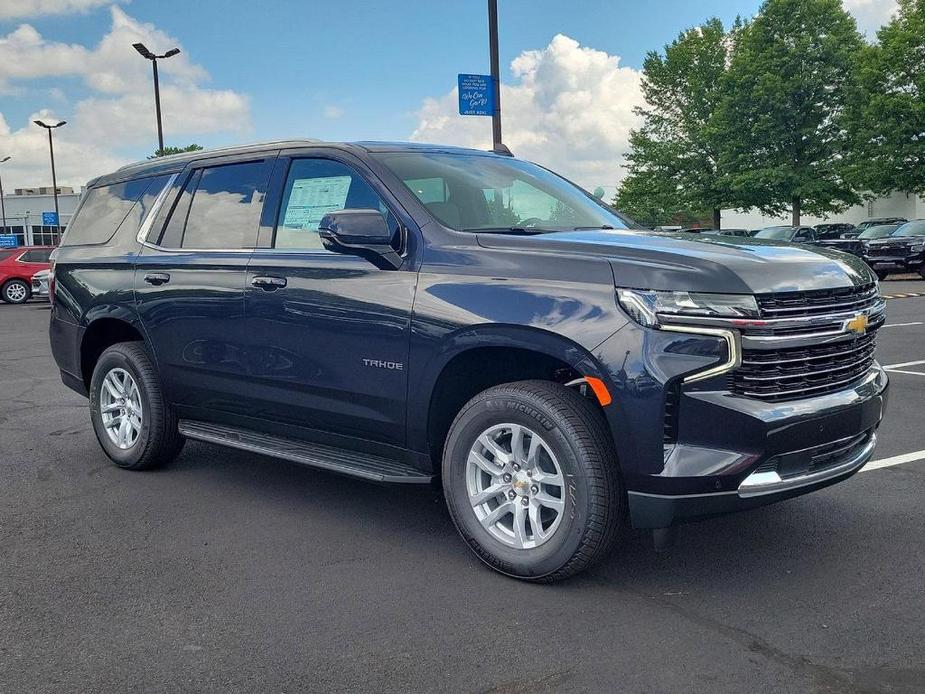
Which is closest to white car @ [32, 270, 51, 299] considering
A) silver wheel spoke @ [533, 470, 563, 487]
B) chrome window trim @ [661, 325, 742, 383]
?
silver wheel spoke @ [533, 470, 563, 487]

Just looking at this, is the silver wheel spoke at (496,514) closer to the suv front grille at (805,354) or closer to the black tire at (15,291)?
the suv front grille at (805,354)

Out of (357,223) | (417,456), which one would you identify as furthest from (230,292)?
(417,456)

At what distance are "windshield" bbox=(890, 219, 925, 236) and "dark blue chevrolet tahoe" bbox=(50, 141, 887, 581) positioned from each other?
77.5ft

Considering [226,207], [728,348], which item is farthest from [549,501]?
[226,207]

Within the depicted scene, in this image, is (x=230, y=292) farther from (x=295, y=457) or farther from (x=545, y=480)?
(x=545, y=480)

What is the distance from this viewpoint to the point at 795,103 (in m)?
39.8

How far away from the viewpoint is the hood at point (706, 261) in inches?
135

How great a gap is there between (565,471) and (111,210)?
3824 millimetres

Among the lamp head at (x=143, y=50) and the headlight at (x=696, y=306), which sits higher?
the lamp head at (x=143, y=50)

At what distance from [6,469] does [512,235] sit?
3.76m

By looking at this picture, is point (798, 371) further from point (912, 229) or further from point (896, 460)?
point (912, 229)

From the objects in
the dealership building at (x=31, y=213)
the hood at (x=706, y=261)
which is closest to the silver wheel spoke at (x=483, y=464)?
the hood at (x=706, y=261)

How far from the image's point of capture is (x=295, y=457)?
182 inches

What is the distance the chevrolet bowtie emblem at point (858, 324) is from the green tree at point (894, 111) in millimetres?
36155
